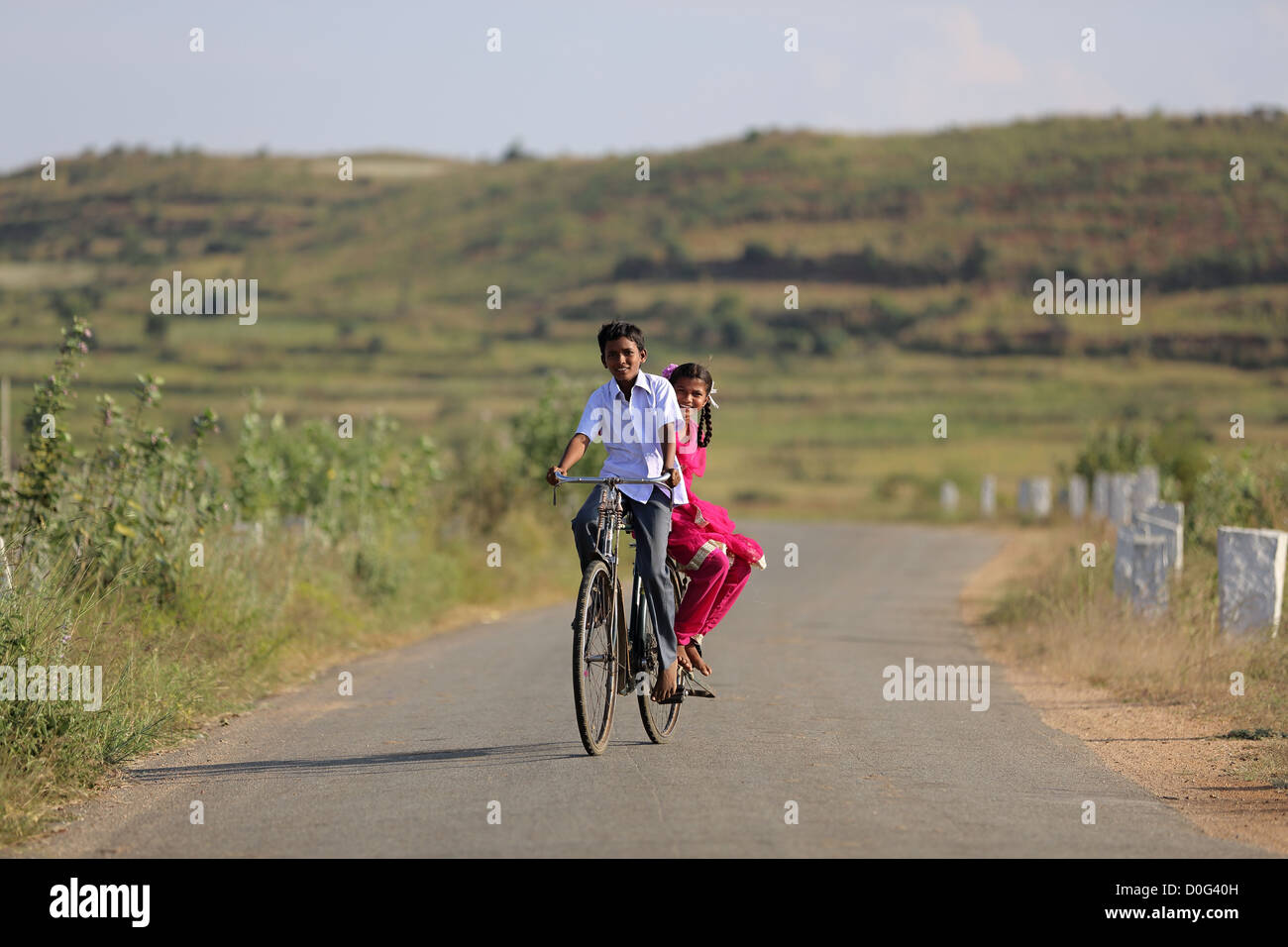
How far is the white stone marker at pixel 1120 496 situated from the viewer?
81.4 ft

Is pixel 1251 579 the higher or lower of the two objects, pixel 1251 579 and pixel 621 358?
the lower

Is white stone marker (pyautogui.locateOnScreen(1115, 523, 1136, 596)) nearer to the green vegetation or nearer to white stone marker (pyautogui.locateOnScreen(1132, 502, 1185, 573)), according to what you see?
white stone marker (pyautogui.locateOnScreen(1132, 502, 1185, 573))

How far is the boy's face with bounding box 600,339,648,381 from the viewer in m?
8.68

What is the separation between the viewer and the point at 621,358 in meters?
8.67

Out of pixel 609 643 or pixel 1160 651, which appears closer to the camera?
pixel 609 643

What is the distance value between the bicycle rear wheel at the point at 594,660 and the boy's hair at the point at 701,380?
4.39 ft

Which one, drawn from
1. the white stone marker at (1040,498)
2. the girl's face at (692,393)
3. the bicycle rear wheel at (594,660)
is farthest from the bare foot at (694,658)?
the white stone marker at (1040,498)

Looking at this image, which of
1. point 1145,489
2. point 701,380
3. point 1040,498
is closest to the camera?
point 701,380

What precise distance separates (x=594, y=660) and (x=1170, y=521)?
27.6 ft

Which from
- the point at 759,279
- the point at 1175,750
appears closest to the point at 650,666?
the point at 1175,750

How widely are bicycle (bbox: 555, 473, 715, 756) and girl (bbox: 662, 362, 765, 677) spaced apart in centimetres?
26

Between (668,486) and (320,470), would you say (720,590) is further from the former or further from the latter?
(320,470)

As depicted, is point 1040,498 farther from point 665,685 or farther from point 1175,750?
point 665,685
